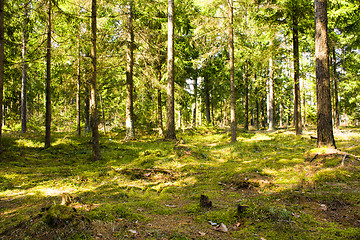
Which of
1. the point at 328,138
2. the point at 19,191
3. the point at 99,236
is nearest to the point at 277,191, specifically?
the point at 328,138

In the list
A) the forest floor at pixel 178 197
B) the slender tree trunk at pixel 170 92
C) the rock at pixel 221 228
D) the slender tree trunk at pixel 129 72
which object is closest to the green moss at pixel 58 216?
the forest floor at pixel 178 197

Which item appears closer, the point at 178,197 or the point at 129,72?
the point at 178,197

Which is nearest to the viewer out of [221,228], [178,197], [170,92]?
[221,228]

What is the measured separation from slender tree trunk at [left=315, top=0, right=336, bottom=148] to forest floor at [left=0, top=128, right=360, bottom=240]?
0.63 m

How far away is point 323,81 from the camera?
22.7ft

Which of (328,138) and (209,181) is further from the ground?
(328,138)

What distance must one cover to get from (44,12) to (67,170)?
329 inches

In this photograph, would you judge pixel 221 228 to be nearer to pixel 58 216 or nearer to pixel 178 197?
pixel 178 197

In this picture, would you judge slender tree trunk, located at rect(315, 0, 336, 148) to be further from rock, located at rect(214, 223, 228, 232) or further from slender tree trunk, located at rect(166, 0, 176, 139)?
slender tree trunk, located at rect(166, 0, 176, 139)

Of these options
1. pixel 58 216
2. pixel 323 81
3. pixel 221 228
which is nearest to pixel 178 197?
pixel 221 228

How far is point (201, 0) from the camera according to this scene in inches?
567

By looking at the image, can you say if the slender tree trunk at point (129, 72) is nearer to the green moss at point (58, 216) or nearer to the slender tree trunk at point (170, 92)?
the slender tree trunk at point (170, 92)

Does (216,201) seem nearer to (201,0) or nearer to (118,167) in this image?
(118,167)

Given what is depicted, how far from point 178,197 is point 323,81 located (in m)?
5.82
